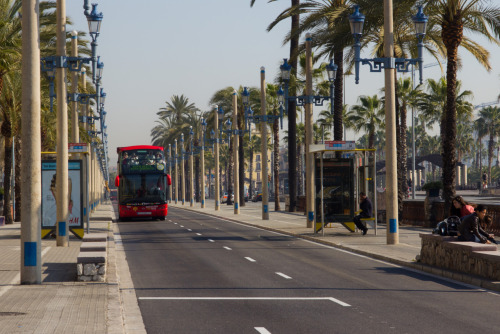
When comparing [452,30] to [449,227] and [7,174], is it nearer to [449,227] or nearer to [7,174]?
[449,227]

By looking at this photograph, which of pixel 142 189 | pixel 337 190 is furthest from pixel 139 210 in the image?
pixel 337 190

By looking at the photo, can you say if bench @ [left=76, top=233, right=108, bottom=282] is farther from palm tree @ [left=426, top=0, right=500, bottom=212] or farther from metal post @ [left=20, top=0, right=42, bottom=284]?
palm tree @ [left=426, top=0, right=500, bottom=212]

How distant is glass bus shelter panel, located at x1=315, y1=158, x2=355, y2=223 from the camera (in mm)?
30984

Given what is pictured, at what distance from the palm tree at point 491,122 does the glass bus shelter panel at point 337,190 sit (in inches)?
4223

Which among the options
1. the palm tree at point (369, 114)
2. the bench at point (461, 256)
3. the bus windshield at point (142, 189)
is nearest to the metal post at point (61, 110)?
the bench at point (461, 256)

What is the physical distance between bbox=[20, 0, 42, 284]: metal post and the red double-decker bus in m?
30.9

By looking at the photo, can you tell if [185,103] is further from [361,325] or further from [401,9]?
[361,325]

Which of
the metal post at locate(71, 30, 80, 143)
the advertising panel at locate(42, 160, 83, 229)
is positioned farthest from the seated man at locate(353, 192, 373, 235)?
the metal post at locate(71, 30, 80, 143)

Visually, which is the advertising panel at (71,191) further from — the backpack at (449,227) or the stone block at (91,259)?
the backpack at (449,227)

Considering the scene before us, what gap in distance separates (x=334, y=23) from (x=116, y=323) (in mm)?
27480

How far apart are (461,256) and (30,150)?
363 inches

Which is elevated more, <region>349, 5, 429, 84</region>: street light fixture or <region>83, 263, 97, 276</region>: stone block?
<region>349, 5, 429, 84</region>: street light fixture

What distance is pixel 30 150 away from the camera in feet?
48.2

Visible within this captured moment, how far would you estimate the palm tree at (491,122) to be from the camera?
435 feet
